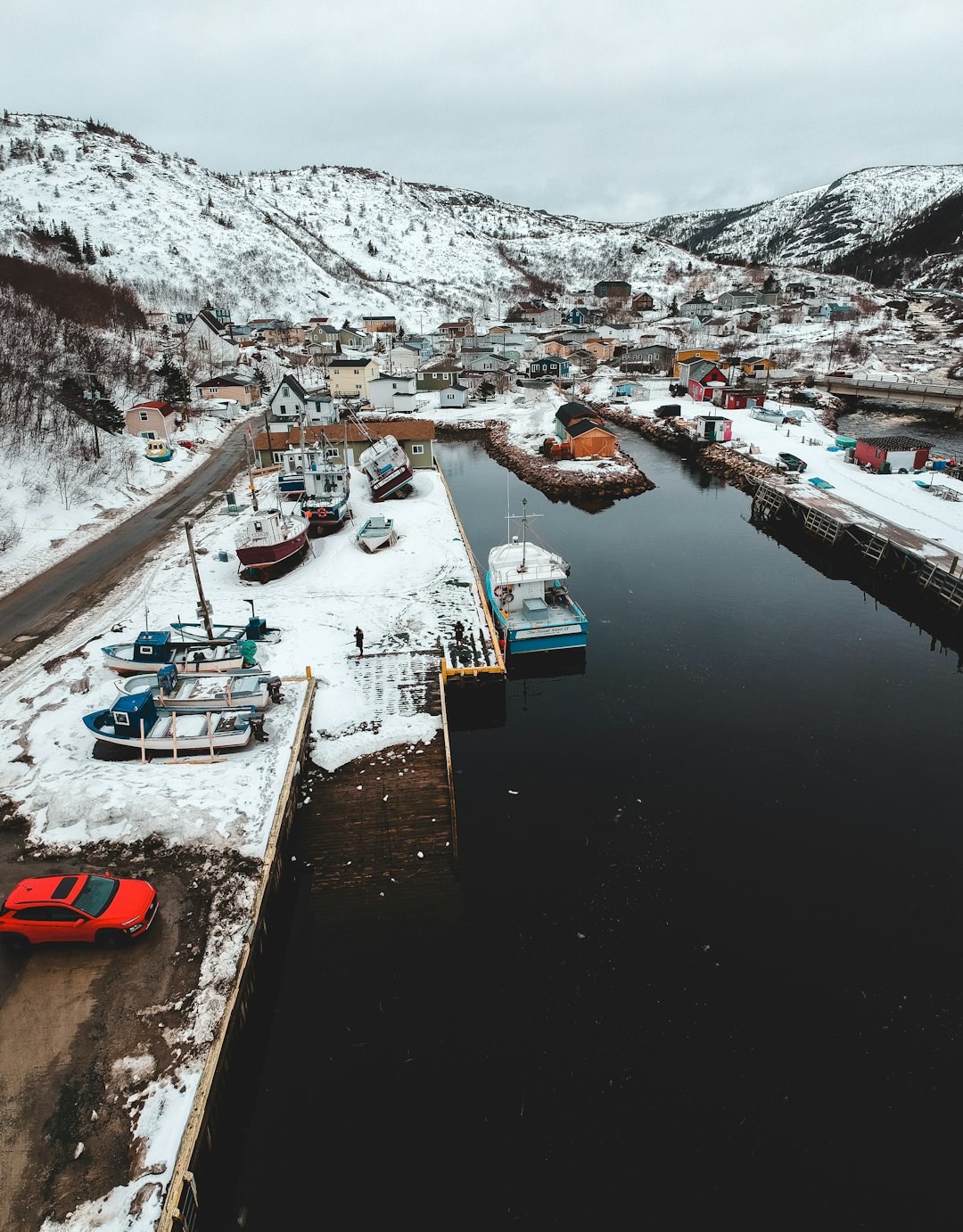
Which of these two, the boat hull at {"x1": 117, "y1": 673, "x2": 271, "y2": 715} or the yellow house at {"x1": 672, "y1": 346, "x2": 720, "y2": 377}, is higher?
the yellow house at {"x1": 672, "y1": 346, "x2": 720, "y2": 377}

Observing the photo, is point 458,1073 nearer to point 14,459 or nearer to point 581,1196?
point 581,1196

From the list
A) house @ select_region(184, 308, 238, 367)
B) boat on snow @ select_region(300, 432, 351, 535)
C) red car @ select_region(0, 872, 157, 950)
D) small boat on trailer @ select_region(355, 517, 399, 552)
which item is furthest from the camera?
house @ select_region(184, 308, 238, 367)

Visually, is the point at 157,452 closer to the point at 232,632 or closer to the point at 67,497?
the point at 67,497

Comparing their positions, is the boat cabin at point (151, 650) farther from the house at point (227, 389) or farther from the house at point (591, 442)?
the house at point (227, 389)

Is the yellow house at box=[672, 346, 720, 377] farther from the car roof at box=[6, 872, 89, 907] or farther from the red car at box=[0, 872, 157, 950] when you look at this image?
the car roof at box=[6, 872, 89, 907]

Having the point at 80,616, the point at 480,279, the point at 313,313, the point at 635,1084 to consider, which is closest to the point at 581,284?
the point at 480,279

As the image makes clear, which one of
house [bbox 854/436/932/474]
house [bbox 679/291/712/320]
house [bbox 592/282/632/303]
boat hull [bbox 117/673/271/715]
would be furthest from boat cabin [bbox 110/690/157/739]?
house [bbox 592/282/632/303]
